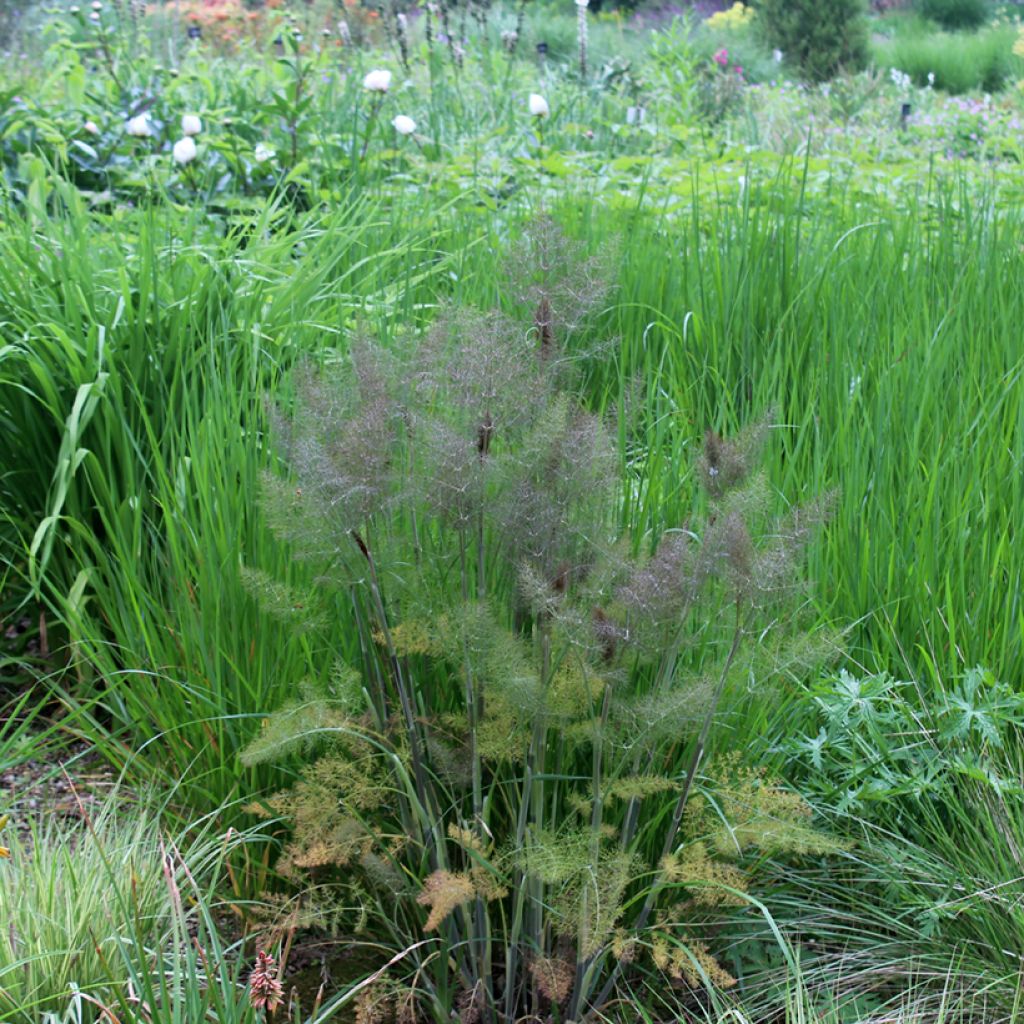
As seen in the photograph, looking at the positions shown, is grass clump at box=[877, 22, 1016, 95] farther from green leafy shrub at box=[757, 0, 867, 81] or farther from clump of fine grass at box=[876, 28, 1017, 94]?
green leafy shrub at box=[757, 0, 867, 81]

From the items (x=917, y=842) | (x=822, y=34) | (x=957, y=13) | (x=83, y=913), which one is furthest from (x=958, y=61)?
(x=83, y=913)

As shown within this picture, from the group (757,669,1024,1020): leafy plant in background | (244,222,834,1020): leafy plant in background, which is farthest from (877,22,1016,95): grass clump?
(244,222,834,1020): leafy plant in background

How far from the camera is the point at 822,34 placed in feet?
53.6

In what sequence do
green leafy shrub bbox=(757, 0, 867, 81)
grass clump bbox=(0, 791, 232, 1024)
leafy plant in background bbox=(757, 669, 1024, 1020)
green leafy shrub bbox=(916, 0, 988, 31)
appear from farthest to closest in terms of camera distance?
green leafy shrub bbox=(916, 0, 988, 31) < green leafy shrub bbox=(757, 0, 867, 81) < leafy plant in background bbox=(757, 669, 1024, 1020) < grass clump bbox=(0, 791, 232, 1024)

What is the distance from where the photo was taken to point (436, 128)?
6500mm

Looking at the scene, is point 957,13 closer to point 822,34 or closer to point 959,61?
point 959,61

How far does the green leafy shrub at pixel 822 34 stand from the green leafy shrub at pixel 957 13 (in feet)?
31.4

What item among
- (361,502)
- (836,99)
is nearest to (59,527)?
(361,502)

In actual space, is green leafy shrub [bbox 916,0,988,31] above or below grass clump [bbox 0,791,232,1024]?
below

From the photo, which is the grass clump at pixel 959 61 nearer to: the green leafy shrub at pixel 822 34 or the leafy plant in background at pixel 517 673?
the green leafy shrub at pixel 822 34

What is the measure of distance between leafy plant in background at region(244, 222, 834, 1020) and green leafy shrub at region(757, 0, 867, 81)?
1538 centimetres

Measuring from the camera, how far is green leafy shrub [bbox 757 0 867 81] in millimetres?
16141

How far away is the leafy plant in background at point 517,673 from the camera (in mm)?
1544

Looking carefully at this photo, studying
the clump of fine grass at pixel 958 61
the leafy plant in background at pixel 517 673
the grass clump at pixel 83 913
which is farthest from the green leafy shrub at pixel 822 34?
the grass clump at pixel 83 913
